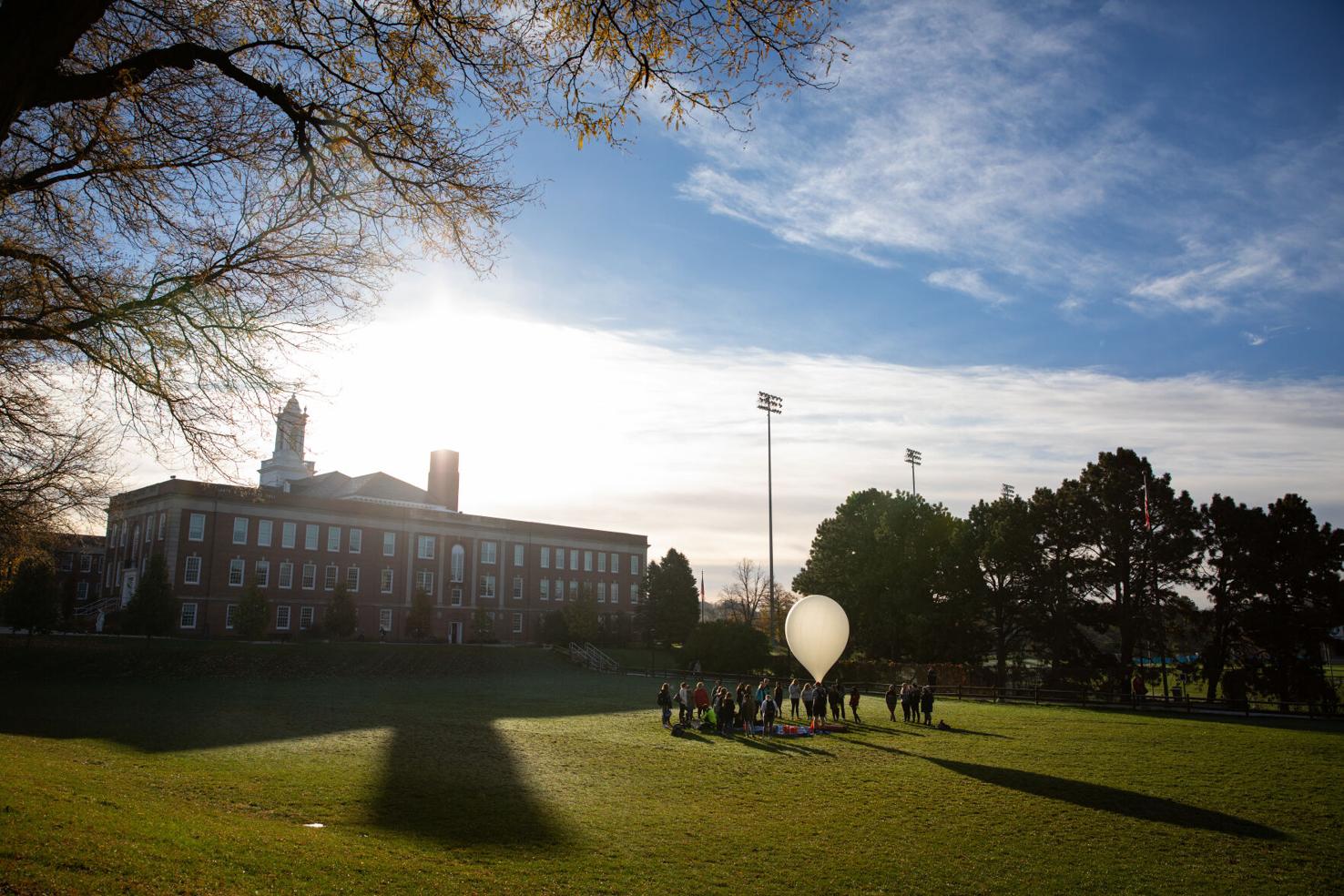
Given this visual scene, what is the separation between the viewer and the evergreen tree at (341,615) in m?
61.1

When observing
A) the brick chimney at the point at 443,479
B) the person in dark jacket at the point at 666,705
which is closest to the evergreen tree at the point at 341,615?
the brick chimney at the point at 443,479

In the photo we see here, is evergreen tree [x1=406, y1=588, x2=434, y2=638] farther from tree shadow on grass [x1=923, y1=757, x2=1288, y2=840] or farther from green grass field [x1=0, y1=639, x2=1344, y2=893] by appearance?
tree shadow on grass [x1=923, y1=757, x2=1288, y2=840]

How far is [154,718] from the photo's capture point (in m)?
25.0

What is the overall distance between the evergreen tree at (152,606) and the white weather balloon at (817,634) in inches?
1489

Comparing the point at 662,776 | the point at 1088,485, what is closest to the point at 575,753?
the point at 662,776

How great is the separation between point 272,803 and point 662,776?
25.4 feet

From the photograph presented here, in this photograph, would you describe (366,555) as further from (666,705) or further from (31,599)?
(666,705)

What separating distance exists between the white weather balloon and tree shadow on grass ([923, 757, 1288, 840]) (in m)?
9.52

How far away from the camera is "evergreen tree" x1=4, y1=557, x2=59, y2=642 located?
43062 mm

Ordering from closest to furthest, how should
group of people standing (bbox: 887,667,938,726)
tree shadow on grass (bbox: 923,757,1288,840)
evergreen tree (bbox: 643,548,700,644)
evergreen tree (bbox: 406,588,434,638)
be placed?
tree shadow on grass (bbox: 923,757,1288,840), group of people standing (bbox: 887,667,938,726), evergreen tree (bbox: 406,588,434,638), evergreen tree (bbox: 643,548,700,644)

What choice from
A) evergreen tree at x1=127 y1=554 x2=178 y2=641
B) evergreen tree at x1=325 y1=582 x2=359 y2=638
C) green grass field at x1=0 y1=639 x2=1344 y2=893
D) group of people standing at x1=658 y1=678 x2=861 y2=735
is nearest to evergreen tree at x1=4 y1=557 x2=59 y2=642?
evergreen tree at x1=127 y1=554 x2=178 y2=641

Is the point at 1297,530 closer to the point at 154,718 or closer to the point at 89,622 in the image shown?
the point at 154,718

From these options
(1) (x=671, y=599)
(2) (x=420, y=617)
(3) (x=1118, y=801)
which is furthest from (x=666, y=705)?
(1) (x=671, y=599)

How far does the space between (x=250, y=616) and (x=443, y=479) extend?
31.4m
